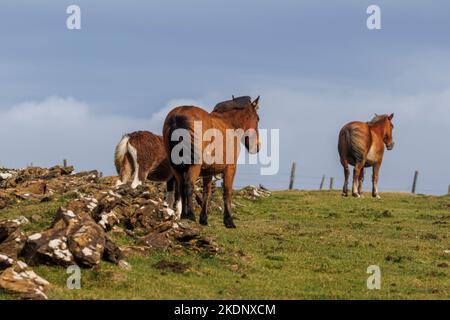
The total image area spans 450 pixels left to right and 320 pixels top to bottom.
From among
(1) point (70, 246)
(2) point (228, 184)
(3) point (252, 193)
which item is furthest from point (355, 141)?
(1) point (70, 246)

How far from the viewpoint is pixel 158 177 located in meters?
28.2

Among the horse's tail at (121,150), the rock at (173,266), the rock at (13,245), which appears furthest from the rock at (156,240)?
the horse's tail at (121,150)

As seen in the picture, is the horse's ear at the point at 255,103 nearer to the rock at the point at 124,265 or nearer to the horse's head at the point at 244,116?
the horse's head at the point at 244,116

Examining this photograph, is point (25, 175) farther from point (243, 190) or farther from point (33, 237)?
point (33, 237)

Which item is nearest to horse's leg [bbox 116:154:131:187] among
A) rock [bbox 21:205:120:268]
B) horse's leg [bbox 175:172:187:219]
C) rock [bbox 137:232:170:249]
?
horse's leg [bbox 175:172:187:219]

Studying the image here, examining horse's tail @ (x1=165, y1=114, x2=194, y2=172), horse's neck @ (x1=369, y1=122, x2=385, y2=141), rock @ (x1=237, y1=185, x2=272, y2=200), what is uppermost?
horse's tail @ (x1=165, y1=114, x2=194, y2=172)

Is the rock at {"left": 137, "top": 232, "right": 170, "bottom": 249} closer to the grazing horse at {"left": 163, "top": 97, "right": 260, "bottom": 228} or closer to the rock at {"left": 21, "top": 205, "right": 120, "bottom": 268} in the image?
the rock at {"left": 21, "top": 205, "right": 120, "bottom": 268}

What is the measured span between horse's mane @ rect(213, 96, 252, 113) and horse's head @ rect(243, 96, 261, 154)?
0.54ft

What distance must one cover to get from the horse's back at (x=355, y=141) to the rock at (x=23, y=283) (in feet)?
91.8

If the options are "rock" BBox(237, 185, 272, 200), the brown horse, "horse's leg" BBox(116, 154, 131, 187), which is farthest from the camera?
the brown horse

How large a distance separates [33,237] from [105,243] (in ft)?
5.01

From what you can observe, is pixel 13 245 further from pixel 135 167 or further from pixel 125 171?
pixel 125 171

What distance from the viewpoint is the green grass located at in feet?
49.8
